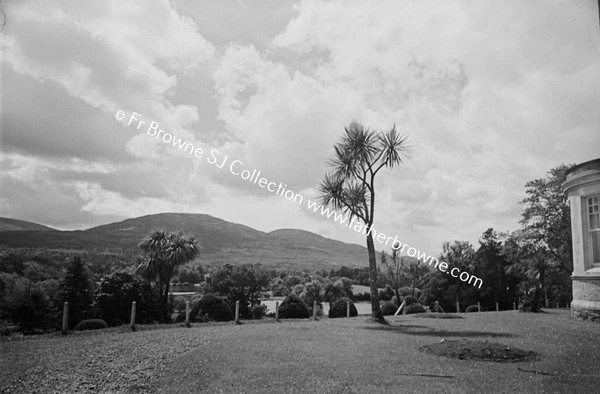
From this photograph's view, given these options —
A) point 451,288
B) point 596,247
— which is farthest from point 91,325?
point 451,288

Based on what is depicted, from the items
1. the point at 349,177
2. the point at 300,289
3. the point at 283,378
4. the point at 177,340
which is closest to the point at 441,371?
the point at 283,378

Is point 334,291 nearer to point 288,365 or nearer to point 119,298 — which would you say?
point 119,298

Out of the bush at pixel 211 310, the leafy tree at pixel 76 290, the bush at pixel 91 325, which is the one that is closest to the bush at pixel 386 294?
the bush at pixel 211 310

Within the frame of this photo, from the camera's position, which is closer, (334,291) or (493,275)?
(493,275)

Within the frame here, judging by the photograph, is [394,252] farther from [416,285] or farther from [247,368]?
[247,368]

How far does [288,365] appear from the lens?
29.1ft

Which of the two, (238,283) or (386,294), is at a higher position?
(238,283)

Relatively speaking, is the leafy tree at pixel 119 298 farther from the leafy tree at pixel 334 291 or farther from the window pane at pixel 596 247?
the leafy tree at pixel 334 291

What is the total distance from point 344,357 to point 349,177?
444 inches

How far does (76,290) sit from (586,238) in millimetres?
27368

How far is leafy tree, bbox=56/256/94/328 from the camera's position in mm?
26406

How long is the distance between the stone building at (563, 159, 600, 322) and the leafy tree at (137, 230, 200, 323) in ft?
81.3

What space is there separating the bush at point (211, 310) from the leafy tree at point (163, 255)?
791 cm

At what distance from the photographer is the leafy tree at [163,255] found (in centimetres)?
3134
